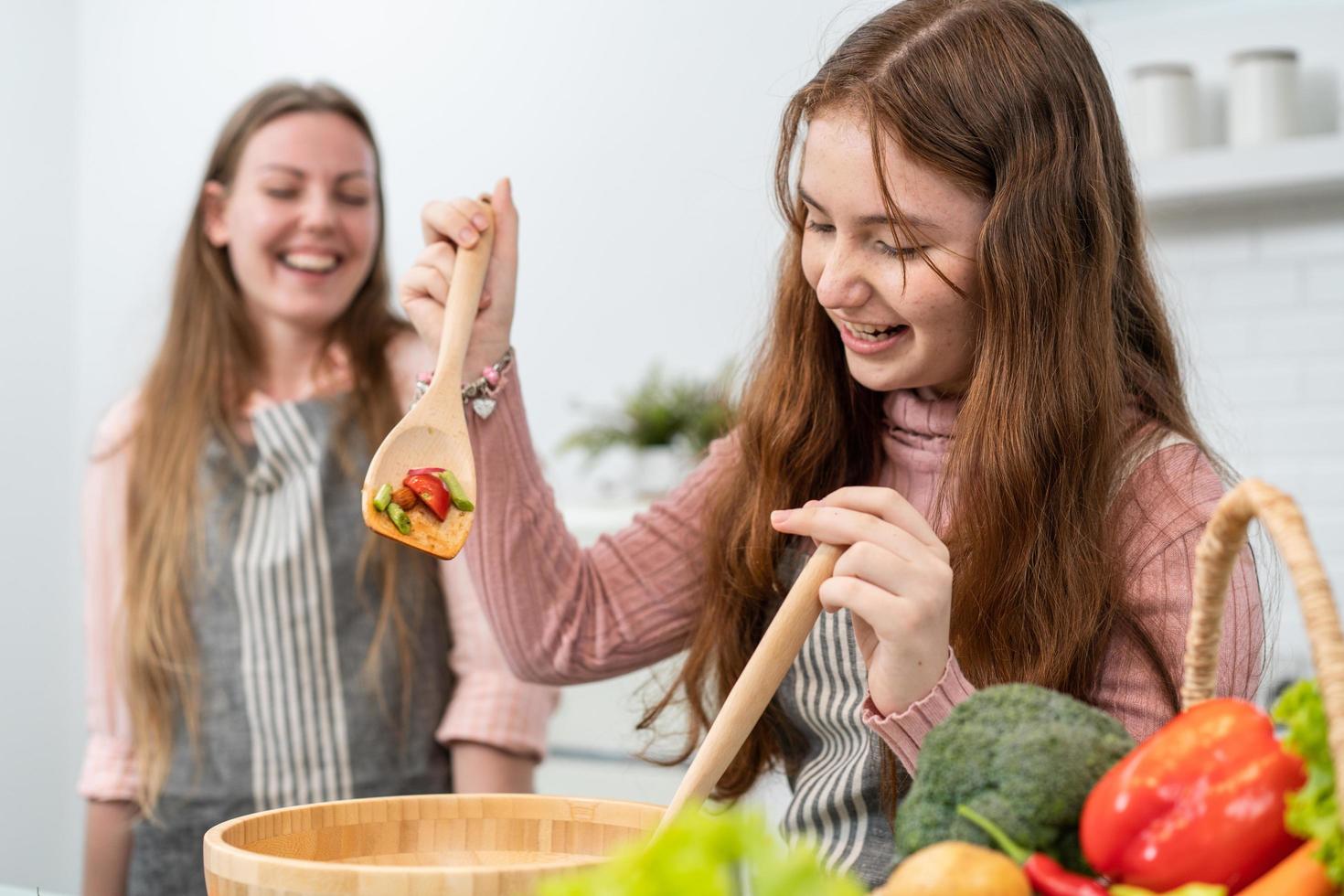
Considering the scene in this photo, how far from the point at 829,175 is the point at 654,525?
1.45 feet

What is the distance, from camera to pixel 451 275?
123 centimetres

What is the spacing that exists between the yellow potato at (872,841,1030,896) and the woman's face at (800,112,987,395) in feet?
1.84

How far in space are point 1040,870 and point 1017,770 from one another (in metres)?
0.04

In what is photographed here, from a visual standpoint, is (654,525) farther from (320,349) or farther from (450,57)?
(450,57)

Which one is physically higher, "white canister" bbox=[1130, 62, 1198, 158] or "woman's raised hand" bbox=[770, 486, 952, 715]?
"white canister" bbox=[1130, 62, 1198, 158]

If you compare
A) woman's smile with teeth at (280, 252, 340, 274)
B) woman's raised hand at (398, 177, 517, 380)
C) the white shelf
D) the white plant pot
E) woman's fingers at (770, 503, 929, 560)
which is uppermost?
the white shelf

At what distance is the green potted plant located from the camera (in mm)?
2902

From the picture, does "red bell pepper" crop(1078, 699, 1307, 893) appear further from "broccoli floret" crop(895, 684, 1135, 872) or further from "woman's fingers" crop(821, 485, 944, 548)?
"woman's fingers" crop(821, 485, 944, 548)

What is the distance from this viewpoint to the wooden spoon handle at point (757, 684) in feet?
2.66

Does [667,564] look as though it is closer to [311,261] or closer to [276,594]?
[276,594]

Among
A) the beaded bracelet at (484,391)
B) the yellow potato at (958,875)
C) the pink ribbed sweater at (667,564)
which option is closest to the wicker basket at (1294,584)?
the yellow potato at (958,875)

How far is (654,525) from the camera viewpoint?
1.37 metres

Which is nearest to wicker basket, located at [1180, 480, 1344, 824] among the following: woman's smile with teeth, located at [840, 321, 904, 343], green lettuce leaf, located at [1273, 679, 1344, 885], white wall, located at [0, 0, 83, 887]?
green lettuce leaf, located at [1273, 679, 1344, 885]

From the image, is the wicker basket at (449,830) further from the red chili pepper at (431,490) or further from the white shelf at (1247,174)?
the white shelf at (1247,174)
